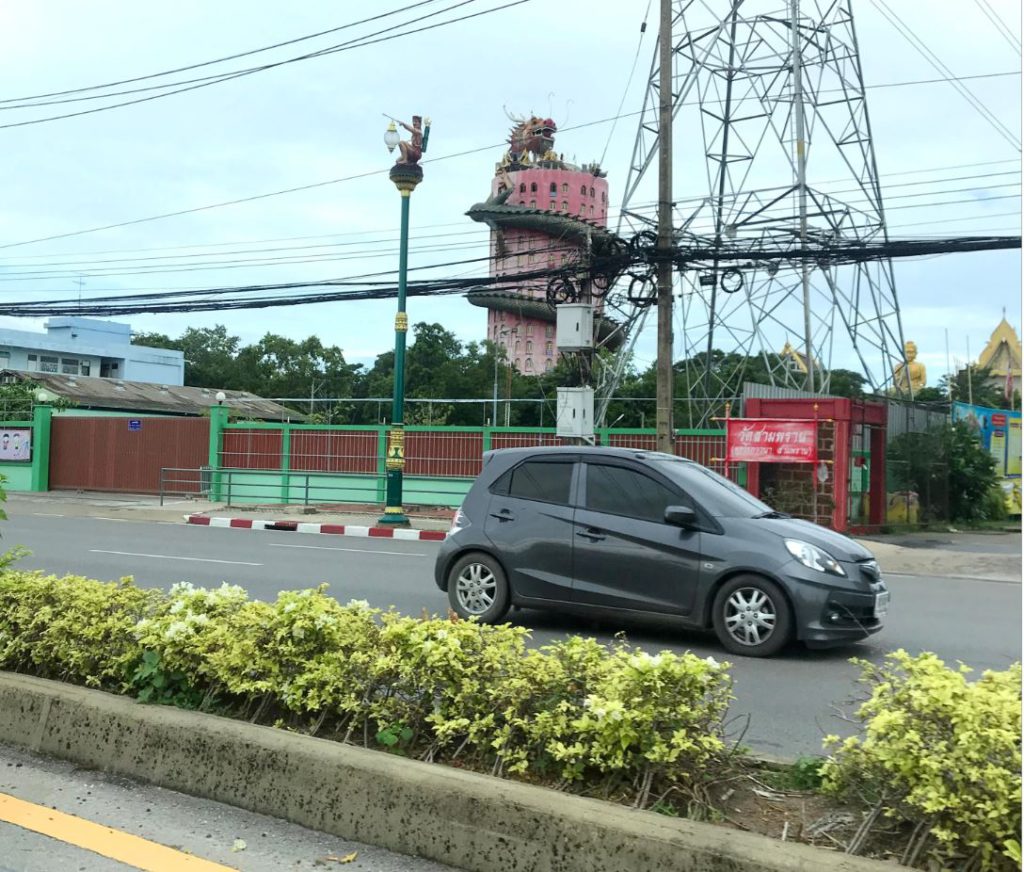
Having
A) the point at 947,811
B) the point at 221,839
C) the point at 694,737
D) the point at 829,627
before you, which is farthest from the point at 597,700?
the point at 829,627

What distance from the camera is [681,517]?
25.0ft

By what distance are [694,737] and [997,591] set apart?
10.5 m

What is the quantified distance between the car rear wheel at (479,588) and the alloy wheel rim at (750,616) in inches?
75.7

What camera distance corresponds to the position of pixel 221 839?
3.89 meters

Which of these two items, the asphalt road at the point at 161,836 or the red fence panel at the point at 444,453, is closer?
the asphalt road at the point at 161,836

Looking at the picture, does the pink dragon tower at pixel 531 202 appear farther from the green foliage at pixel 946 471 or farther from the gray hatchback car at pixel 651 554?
the gray hatchback car at pixel 651 554

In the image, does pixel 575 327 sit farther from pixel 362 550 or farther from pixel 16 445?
pixel 16 445

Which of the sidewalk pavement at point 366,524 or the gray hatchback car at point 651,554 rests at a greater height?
the gray hatchback car at point 651,554

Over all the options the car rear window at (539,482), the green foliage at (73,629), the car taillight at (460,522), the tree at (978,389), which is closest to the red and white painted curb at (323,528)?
the car taillight at (460,522)

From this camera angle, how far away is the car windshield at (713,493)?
307 inches

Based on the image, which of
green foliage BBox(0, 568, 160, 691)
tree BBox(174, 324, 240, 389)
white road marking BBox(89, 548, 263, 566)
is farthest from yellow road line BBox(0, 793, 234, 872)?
tree BBox(174, 324, 240, 389)

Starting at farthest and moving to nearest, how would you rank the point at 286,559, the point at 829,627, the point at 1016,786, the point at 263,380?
the point at 263,380 < the point at 286,559 < the point at 829,627 < the point at 1016,786

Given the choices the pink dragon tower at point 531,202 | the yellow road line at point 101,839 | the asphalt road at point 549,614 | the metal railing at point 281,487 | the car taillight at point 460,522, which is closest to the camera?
the yellow road line at point 101,839

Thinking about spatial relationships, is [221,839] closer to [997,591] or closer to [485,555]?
[485,555]
